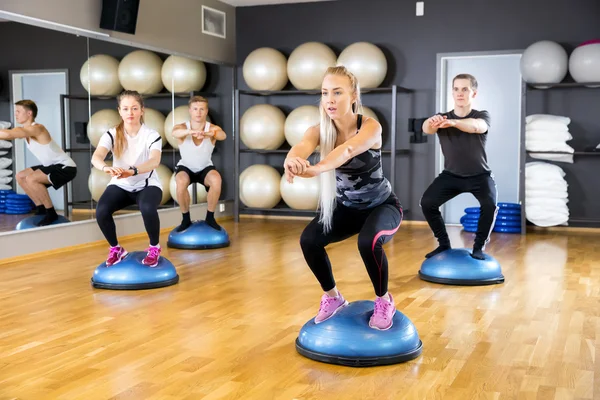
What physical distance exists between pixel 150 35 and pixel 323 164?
15.3 ft

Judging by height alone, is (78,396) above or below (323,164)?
below

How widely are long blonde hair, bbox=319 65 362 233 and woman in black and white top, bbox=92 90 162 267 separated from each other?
172cm

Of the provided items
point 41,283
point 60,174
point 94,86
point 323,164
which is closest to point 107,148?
point 41,283

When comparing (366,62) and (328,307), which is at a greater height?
(366,62)

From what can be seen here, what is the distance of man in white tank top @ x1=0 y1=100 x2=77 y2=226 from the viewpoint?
17.0 feet

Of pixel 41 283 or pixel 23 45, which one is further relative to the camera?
pixel 23 45

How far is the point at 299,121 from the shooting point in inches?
290

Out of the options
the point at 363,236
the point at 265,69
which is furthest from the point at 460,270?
the point at 265,69

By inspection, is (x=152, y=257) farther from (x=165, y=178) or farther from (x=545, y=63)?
(x=545, y=63)

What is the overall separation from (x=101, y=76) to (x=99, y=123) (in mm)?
424

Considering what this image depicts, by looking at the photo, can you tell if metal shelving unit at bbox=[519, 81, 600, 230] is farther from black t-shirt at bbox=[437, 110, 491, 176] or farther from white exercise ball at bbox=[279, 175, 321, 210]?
black t-shirt at bbox=[437, 110, 491, 176]

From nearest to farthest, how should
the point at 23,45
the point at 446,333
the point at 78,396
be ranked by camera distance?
1. the point at 78,396
2. the point at 446,333
3. the point at 23,45

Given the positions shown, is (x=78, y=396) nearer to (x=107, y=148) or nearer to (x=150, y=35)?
(x=107, y=148)

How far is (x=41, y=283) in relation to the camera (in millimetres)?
4391
